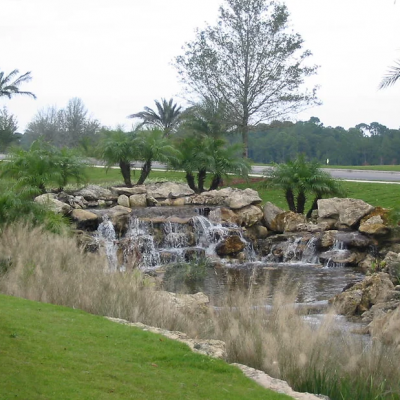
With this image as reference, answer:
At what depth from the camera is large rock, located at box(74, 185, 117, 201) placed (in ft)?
65.3

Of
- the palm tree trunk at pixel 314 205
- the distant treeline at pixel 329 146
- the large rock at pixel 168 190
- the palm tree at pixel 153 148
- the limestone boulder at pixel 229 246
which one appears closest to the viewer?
the limestone boulder at pixel 229 246

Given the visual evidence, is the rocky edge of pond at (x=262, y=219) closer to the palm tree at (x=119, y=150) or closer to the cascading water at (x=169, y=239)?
the cascading water at (x=169, y=239)

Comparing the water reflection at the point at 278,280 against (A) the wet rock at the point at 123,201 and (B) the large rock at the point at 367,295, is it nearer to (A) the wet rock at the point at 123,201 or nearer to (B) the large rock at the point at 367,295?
(B) the large rock at the point at 367,295

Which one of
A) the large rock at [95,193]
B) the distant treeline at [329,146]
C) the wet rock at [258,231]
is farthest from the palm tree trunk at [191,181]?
the distant treeline at [329,146]

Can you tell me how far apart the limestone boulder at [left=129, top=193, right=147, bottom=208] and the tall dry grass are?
1037cm

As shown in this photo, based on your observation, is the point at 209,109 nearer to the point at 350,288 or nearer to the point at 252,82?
the point at 252,82

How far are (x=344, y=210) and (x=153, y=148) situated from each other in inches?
292

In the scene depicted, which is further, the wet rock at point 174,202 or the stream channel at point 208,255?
the wet rock at point 174,202

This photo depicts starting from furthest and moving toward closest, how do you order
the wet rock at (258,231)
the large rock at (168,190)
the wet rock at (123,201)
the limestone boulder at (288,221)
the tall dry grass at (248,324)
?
1. the large rock at (168,190)
2. the wet rock at (123,201)
3. the wet rock at (258,231)
4. the limestone boulder at (288,221)
5. the tall dry grass at (248,324)

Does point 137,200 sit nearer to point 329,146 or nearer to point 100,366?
point 100,366

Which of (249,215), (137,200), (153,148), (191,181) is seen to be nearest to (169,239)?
(249,215)

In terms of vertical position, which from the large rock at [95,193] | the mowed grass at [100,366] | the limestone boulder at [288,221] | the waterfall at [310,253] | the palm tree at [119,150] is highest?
the palm tree at [119,150]

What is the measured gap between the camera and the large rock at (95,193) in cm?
1989

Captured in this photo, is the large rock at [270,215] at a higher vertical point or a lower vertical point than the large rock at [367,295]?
higher
